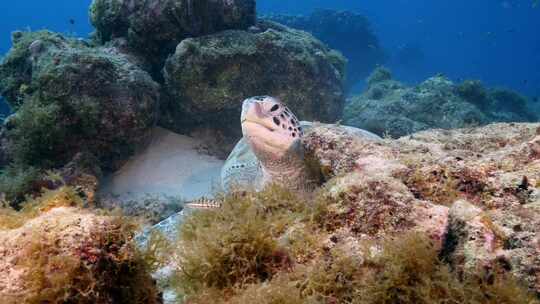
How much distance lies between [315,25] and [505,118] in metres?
14.2

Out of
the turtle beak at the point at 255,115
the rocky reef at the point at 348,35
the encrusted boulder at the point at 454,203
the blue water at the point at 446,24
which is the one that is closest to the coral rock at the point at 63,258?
the encrusted boulder at the point at 454,203

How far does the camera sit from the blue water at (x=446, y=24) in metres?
Result: 69.2

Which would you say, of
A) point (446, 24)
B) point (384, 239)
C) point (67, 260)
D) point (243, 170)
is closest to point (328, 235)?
point (384, 239)

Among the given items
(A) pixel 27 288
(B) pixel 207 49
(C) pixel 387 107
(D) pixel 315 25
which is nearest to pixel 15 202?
(B) pixel 207 49

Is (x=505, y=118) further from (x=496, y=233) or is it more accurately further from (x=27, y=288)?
(x=27, y=288)

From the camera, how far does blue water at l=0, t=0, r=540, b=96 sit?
69.2m

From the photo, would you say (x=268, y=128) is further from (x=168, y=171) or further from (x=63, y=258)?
(x=168, y=171)

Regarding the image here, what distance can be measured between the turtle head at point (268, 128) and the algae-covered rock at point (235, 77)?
3.27 metres

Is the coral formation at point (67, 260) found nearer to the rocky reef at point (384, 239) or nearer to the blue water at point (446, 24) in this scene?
the rocky reef at point (384, 239)

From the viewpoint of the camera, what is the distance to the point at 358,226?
6.38 ft

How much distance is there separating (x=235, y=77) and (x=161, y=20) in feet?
5.43

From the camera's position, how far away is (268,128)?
11.1ft

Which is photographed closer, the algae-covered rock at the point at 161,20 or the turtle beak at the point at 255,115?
the turtle beak at the point at 255,115

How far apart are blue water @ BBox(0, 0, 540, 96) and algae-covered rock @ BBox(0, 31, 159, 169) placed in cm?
5710
